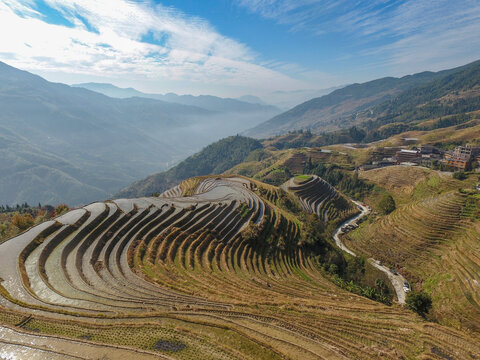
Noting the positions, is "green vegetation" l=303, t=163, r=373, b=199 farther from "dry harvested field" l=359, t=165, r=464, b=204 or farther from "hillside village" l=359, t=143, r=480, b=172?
"hillside village" l=359, t=143, r=480, b=172

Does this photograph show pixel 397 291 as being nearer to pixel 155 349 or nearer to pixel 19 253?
pixel 155 349

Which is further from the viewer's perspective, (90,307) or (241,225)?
(241,225)

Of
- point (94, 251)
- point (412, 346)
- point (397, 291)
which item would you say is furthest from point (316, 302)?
point (94, 251)

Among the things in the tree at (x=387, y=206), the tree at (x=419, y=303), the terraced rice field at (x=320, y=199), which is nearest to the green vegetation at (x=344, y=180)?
the terraced rice field at (x=320, y=199)

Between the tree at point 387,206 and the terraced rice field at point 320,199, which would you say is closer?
the tree at point 387,206

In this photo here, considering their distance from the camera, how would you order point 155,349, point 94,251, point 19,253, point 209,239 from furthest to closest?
point 209,239
point 94,251
point 19,253
point 155,349

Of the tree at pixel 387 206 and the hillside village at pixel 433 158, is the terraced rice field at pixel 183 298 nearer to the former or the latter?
the tree at pixel 387 206

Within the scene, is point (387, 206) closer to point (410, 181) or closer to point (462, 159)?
point (410, 181)
